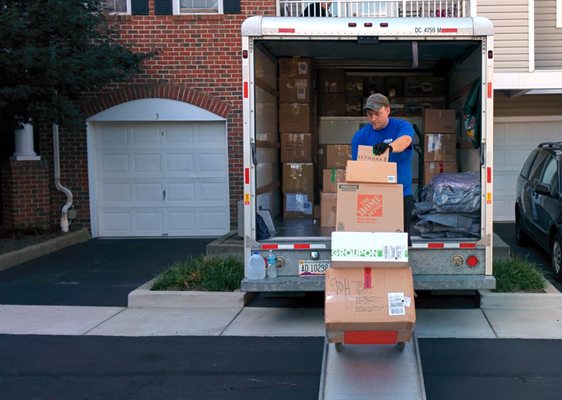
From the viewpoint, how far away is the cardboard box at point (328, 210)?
798cm

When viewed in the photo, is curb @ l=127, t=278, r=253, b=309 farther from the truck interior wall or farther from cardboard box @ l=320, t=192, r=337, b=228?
the truck interior wall

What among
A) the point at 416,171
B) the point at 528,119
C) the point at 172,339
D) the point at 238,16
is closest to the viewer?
the point at 172,339

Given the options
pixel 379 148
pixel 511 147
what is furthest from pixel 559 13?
pixel 379 148

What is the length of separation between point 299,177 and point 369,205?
319 centimetres

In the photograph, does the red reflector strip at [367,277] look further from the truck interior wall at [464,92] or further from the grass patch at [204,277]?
the grass patch at [204,277]

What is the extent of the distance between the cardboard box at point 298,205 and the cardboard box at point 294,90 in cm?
115

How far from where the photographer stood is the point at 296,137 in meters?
8.84

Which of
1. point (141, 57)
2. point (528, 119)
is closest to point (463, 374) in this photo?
point (141, 57)

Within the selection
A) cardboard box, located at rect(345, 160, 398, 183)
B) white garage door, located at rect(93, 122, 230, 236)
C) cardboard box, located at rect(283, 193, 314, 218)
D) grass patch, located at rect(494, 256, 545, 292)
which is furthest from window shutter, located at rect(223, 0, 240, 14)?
cardboard box, located at rect(345, 160, 398, 183)

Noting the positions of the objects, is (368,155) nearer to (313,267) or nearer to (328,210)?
(313,267)

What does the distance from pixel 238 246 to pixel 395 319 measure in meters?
4.50

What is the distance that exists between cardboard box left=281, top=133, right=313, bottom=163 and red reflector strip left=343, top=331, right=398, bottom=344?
3.88 metres

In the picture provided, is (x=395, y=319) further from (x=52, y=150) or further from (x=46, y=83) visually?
(x=52, y=150)

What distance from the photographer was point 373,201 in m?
5.70
